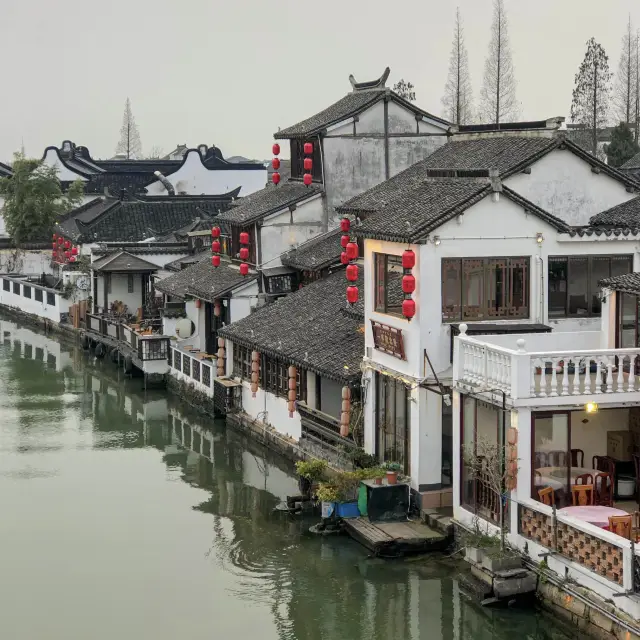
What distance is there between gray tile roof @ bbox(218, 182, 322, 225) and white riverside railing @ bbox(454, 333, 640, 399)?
1373cm

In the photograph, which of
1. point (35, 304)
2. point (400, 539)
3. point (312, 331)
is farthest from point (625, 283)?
point (35, 304)

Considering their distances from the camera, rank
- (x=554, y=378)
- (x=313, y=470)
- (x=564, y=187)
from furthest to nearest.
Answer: (x=564, y=187), (x=313, y=470), (x=554, y=378)

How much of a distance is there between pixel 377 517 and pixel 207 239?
21.7m

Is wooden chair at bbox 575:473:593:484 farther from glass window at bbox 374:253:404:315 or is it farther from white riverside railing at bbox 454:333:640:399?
glass window at bbox 374:253:404:315

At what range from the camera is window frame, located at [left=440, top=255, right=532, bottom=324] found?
17.5m

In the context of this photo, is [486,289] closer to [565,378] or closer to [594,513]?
[565,378]

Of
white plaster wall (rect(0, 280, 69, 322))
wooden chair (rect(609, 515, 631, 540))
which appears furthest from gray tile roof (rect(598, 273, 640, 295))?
white plaster wall (rect(0, 280, 69, 322))

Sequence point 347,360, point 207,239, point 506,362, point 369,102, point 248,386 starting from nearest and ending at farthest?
1. point 506,362
2. point 347,360
3. point 248,386
4. point 369,102
5. point 207,239

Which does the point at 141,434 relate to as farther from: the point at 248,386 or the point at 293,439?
the point at 293,439

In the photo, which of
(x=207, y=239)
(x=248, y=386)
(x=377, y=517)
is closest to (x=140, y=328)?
(x=207, y=239)

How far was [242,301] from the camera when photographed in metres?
28.7

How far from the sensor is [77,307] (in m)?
39.8

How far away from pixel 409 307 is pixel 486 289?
1.30 m

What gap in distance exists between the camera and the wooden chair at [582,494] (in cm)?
1537
